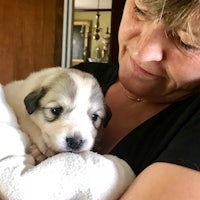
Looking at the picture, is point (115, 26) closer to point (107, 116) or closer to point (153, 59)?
point (107, 116)

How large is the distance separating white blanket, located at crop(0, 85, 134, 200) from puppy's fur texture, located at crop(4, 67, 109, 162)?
0.54ft

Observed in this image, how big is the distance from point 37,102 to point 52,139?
0.48 ft

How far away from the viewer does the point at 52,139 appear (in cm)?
106

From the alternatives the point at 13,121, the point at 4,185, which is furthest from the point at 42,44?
the point at 4,185

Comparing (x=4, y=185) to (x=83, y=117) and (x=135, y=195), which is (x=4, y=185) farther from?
(x=83, y=117)

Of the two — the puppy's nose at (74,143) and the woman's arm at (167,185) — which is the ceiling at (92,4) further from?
the woman's arm at (167,185)

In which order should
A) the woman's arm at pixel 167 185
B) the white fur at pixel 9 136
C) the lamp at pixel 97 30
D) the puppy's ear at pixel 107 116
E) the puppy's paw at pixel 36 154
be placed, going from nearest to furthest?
the woman's arm at pixel 167 185 → the white fur at pixel 9 136 → the puppy's paw at pixel 36 154 → the puppy's ear at pixel 107 116 → the lamp at pixel 97 30

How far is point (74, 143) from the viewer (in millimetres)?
1048

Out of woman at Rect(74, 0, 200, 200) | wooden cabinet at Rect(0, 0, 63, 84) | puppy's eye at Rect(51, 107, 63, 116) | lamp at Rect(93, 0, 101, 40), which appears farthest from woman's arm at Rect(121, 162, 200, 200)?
lamp at Rect(93, 0, 101, 40)

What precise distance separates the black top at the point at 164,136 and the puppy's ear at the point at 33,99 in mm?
239

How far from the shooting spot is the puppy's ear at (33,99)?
1.13m

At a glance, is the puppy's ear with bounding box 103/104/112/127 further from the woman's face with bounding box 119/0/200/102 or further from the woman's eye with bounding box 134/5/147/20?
the woman's eye with bounding box 134/5/147/20

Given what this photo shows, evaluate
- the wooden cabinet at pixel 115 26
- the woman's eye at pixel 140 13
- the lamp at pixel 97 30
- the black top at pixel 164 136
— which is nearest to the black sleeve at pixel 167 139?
the black top at pixel 164 136

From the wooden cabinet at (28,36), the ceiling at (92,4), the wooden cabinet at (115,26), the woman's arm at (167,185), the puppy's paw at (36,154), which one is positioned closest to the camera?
the woman's arm at (167,185)
